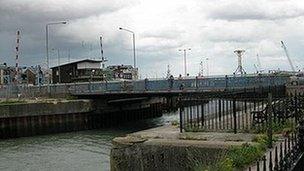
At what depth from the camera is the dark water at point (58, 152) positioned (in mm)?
29094

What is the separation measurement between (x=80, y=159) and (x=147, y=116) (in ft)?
121

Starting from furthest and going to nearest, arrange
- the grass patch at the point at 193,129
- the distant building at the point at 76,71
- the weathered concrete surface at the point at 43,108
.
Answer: the distant building at the point at 76,71 → the weathered concrete surface at the point at 43,108 → the grass patch at the point at 193,129

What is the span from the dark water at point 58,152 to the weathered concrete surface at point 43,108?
329 cm

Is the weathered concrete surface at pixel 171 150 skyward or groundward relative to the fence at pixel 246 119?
groundward

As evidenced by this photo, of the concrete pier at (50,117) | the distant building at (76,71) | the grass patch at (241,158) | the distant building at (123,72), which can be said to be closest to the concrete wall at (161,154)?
the grass patch at (241,158)

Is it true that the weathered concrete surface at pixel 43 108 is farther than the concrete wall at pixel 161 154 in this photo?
Yes

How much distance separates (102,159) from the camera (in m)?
30.1

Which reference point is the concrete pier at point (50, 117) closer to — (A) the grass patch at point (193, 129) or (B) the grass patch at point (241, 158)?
(A) the grass patch at point (193, 129)

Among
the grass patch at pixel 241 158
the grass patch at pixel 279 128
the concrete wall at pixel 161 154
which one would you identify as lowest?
the concrete wall at pixel 161 154

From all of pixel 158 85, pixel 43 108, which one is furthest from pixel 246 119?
pixel 43 108

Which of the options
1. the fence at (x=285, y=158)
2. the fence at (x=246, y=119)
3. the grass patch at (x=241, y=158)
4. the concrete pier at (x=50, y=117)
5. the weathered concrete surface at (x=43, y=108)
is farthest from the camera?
the weathered concrete surface at (x=43, y=108)

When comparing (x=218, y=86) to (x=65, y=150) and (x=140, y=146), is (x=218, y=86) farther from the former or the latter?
(x=140, y=146)

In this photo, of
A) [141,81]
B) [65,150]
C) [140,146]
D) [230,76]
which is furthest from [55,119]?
[140,146]

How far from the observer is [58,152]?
114 feet
